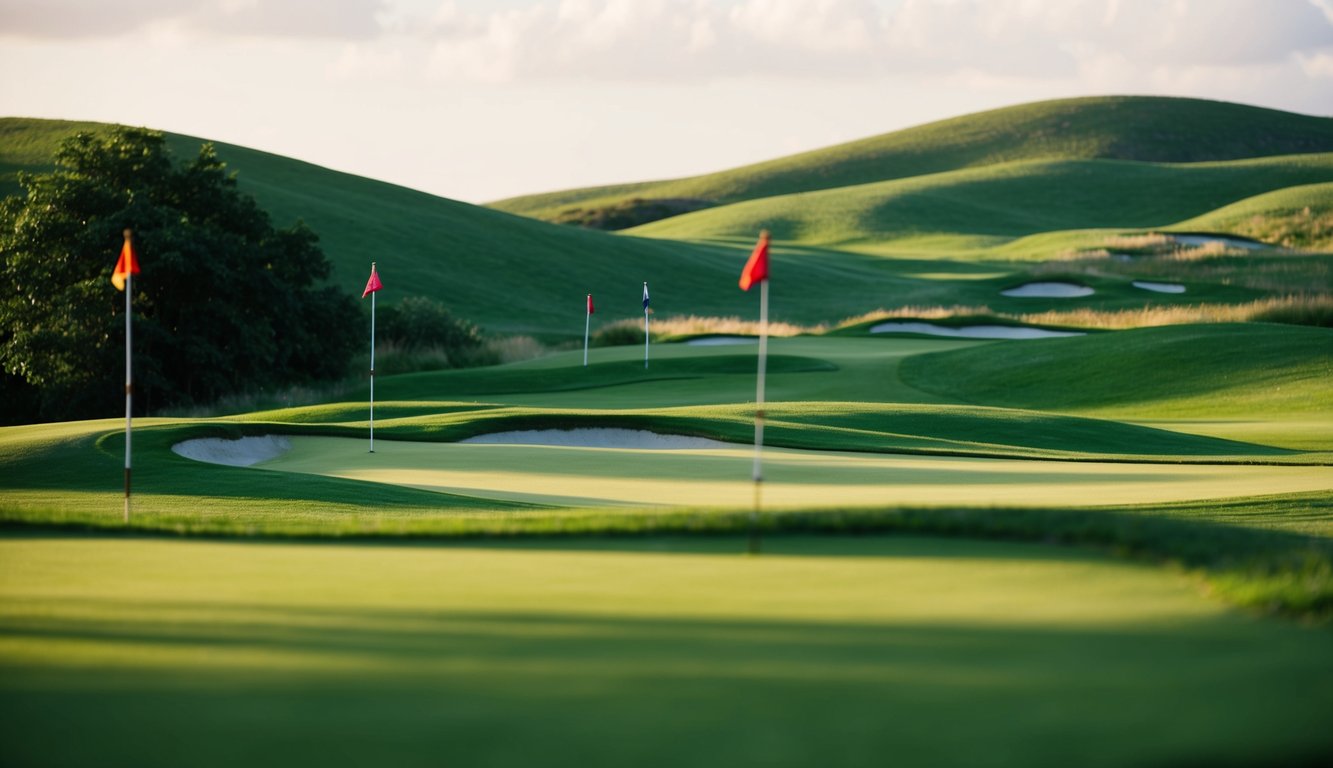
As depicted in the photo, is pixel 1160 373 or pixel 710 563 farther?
pixel 1160 373

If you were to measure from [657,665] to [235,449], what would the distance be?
1586cm

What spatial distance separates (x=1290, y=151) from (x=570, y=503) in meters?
152

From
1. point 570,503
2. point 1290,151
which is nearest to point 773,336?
point 570,503

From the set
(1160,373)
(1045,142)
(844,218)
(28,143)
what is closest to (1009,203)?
(844,218)

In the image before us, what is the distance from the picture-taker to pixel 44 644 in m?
5.55

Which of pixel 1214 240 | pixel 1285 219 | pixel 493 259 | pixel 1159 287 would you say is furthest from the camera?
pixel 1285 219

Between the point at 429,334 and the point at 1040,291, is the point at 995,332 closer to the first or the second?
the point at 1040,291

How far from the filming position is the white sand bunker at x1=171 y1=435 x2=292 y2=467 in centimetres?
1855

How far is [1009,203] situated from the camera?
110938 mm

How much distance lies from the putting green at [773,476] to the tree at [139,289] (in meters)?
12.9

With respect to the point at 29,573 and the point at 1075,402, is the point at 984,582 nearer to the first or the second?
the point at 29,573

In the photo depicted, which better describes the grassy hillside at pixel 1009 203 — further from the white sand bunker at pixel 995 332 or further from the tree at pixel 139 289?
the tree at pixel 139 289

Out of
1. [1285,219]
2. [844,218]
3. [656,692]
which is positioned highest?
[844,218]

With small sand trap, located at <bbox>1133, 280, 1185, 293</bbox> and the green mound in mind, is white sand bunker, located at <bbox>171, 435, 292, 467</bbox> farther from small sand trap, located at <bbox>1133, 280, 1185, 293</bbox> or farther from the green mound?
small sand trap, located at <bbox>1133, 280, 1185, 293</bbox>
